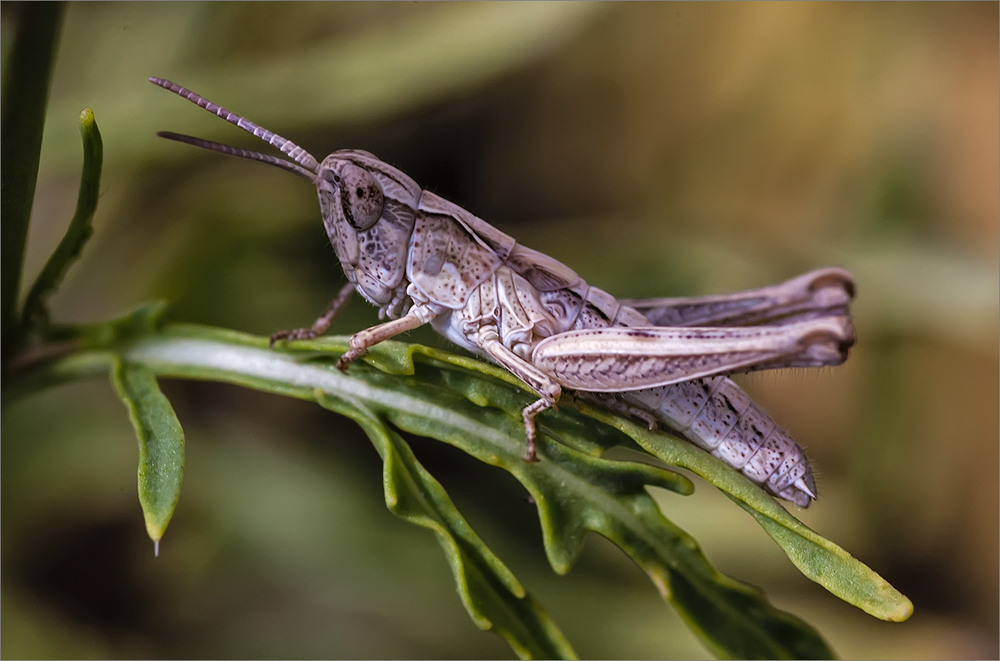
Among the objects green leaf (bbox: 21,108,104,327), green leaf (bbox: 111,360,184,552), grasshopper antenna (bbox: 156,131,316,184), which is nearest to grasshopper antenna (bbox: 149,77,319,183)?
grasshopper antenna (bbox: 156,131,316,184)

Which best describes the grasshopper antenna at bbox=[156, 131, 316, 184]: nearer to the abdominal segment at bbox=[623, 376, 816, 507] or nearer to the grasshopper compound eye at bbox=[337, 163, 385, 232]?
the grasshopper compound eye at bbox=[337, 163, 385, 232]

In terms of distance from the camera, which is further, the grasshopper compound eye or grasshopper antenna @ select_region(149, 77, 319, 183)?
the grasshopper compound eye

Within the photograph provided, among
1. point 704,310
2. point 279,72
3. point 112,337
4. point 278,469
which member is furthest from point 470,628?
point 279,72

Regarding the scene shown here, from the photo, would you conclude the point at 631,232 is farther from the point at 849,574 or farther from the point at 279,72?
the point at 849,574

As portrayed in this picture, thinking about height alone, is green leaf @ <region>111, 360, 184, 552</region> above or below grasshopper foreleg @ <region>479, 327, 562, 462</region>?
below

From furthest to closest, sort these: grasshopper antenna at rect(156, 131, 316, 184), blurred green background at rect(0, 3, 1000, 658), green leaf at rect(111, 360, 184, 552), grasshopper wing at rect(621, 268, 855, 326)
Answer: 1. blurred green background at rect(0, 3, 1000, 658)
2. grasshopper wing at rect(621, 268, 855, 326)
3. grasshopper antenna at rect(156, 131, 316, 184)
4. green leaf at rect(111, 360, 184, 552)

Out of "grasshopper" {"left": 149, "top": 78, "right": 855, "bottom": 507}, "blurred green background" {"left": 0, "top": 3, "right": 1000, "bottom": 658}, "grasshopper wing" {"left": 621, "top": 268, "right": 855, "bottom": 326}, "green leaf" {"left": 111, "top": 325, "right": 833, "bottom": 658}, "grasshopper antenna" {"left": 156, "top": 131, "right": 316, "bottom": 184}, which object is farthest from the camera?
"blurred green background" {"left": 0, "top": 3, "right": 1000, "bottom": 658}

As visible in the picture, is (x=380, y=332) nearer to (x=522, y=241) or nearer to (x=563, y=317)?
(x=563, y=317)

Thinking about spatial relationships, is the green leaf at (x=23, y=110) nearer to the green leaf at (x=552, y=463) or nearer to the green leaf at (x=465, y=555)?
the green leaf at (x=552, y=463)
